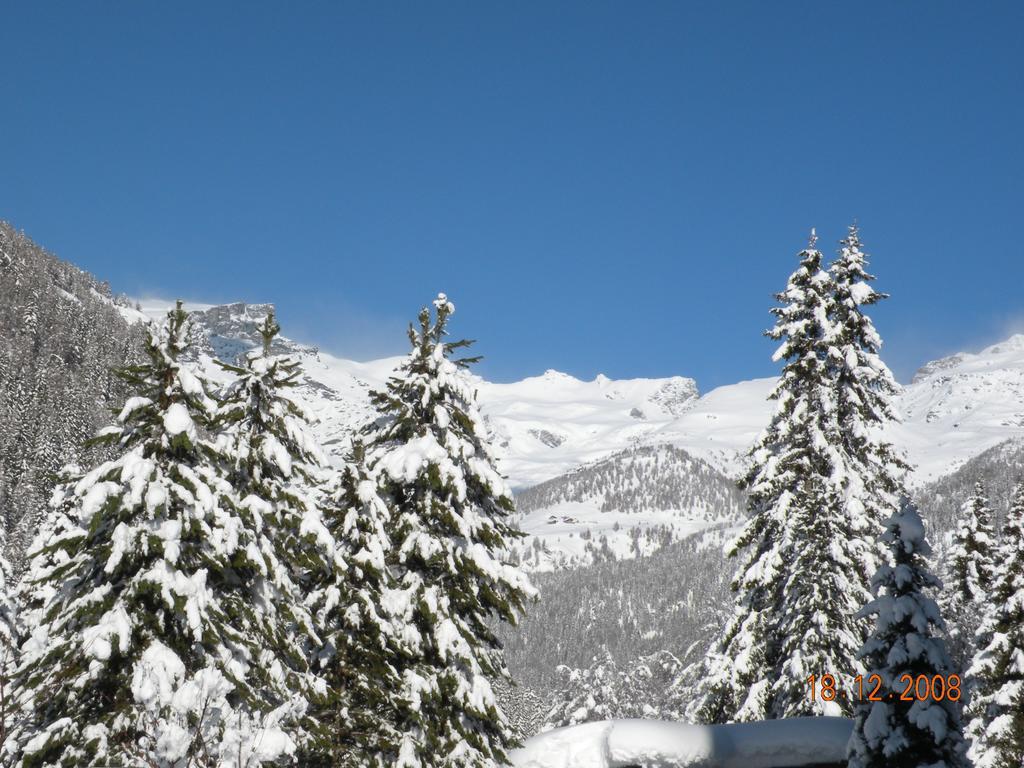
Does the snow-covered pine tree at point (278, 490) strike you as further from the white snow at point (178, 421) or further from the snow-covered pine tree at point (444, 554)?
the snow-covered pine tree at point (444, 554)

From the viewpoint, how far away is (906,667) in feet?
41.9

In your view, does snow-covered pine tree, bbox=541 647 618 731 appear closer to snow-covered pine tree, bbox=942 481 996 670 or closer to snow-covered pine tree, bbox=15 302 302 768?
snow-covered pine tree, bbox=942 481 996 670

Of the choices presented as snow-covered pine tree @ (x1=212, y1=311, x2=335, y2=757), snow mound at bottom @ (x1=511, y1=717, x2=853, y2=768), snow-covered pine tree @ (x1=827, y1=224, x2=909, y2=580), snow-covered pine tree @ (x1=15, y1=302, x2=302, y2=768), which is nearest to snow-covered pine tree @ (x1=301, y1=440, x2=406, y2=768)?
snow-covered pine tree @ (x1=212, y1=311, x2=335, y2=757)

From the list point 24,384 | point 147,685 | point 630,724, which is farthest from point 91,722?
point 24,384

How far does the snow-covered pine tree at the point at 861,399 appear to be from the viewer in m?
18.1

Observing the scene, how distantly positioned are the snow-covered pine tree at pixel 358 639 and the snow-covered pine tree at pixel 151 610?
124cm

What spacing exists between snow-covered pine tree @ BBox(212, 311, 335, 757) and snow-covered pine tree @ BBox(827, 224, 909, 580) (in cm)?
1168

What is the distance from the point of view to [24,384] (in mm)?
154000

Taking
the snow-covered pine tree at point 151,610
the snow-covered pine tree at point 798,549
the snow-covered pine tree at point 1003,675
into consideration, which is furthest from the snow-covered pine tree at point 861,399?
the snow-covered pine tree at point 151,610

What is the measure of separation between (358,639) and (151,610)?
12.1 ft

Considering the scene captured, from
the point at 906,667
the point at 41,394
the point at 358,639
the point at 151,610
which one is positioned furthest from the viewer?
the point at 41,394

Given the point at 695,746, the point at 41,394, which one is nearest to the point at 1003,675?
the point at 695,746

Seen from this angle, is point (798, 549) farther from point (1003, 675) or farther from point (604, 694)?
point (604, 694)
